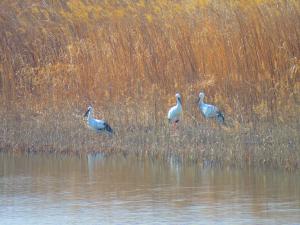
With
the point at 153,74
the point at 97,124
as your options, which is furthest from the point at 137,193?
the point at 153,74

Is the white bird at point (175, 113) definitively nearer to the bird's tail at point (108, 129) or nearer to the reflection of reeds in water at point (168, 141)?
the reflection of reeds in water at point (168, 141)

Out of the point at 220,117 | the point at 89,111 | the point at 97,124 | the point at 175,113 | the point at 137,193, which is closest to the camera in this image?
the point at 137,193

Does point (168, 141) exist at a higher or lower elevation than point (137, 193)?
higher

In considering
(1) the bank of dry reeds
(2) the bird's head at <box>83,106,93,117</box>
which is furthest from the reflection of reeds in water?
(2) the bird's head at <box>83,106,93,117</box>

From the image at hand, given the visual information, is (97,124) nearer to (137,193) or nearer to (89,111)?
(89,111)

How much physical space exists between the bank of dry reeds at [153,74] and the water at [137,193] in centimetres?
41

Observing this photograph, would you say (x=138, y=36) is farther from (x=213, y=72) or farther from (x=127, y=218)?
(x=127, y=218)

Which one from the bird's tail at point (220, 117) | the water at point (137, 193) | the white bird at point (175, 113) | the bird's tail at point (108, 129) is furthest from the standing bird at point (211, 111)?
the water at point (137, 193)

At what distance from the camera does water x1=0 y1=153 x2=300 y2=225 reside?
775cm

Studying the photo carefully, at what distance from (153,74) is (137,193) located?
3574 mm

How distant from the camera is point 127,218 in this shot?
769 cm

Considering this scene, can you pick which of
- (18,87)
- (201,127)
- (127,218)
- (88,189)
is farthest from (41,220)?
(18,87)

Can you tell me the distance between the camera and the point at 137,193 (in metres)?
8.88

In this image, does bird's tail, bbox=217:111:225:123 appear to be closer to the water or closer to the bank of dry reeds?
the bank of dry reeds
